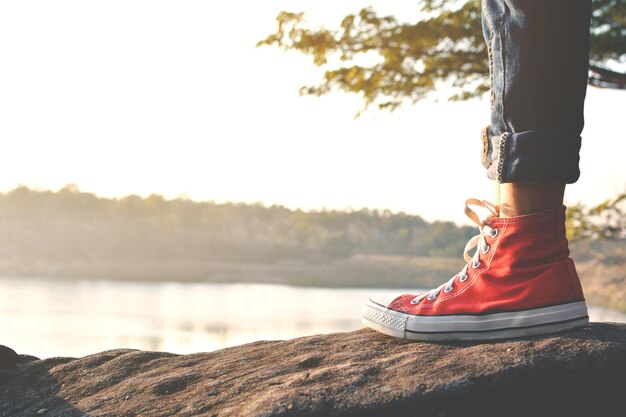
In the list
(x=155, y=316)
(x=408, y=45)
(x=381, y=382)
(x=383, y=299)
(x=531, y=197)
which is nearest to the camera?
(x=381, y=382)

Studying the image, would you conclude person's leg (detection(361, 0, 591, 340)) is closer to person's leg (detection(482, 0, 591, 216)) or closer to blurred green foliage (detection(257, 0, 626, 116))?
person's leg (detection(482, 0, 591, 216))

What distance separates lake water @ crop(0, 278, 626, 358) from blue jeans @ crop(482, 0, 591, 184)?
8513mm

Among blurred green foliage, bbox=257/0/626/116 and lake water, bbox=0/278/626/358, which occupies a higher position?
blurred green foliage, bbox=257/0/626/116

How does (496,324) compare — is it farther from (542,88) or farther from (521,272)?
(542,88)

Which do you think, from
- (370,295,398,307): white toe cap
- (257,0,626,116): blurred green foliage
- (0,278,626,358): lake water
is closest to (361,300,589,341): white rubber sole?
(370,295,398,307): white toe cap

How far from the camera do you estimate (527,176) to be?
170cm

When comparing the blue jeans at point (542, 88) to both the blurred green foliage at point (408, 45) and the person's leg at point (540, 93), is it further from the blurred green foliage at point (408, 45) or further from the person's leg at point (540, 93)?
the blurred green foliage at point (408, 45)

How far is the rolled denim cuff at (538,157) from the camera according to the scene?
168 cm

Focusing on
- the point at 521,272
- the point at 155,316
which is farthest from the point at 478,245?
the point at 155,316

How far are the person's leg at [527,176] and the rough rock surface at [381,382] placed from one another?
0.08m

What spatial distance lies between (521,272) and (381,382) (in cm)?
48

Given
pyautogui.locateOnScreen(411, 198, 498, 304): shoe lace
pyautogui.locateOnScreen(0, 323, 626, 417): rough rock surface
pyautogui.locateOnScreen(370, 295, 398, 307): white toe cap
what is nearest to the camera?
pyautogui.locateOnScreen(0, 323, 626, 417): rough rock surface

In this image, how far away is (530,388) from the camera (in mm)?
1602

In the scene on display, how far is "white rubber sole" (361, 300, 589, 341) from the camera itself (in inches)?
68.7
